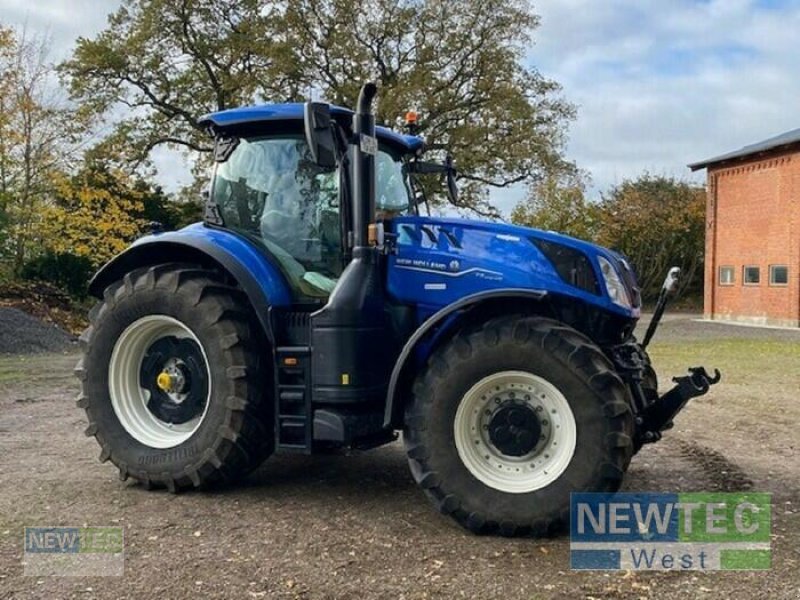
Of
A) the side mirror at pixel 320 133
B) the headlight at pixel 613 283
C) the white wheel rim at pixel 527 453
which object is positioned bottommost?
the white wheel rim at pixel 527 453

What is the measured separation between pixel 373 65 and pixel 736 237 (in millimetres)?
14534

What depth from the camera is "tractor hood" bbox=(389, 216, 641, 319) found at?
4637mm

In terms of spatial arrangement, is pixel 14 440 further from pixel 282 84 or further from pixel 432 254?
pixel 282 84

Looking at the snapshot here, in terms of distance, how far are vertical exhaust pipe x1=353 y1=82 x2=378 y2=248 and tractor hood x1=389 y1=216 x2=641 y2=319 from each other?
23cm

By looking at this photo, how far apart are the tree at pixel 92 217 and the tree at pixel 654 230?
21.6 m

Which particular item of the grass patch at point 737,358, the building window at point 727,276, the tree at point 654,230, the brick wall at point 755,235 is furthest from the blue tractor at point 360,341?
the tree at point 654,230

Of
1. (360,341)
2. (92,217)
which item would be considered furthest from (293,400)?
(92,217)

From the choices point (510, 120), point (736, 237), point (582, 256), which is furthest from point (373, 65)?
point (582, 256)

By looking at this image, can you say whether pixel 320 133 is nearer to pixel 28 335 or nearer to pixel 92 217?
pixel 28 335

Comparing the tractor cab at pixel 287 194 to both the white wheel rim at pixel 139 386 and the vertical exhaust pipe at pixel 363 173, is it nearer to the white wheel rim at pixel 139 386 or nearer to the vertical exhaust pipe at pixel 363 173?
the vertical exhaust pipe at pixel 363 173

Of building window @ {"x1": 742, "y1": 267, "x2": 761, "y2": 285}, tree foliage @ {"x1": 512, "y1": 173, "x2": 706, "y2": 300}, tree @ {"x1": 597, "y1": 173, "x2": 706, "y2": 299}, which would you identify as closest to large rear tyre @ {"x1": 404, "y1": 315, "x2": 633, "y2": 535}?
building window @ {"x1": 742, "y1": 267, "x2": 761, "y2": 285}

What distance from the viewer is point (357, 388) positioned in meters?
4.80

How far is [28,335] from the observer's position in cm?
1614

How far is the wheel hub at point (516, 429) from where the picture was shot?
4.43 metres
